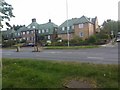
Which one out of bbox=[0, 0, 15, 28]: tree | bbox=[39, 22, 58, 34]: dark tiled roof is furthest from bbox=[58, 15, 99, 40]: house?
bbox=[0, 0, 15, 28]: tree

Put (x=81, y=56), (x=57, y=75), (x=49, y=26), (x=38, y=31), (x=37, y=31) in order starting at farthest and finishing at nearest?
1. (x=37, y=31)
2. (x=38, y=31)
3. (x=49, y=26)
4. (x=81, y=56)
5. (x=57, y=75)

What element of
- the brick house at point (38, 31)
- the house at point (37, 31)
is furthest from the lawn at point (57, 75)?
the brick house at point (38, 31)

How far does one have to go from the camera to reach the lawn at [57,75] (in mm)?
10617

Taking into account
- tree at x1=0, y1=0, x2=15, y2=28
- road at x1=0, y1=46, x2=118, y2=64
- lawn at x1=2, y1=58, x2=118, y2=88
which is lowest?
lawn at x1=2, y1=58, x2=118, y2=88

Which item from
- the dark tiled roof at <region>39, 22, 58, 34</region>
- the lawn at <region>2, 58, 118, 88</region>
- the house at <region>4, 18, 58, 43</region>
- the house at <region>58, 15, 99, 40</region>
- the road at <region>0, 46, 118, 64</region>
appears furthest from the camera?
the dark tiled roof at <region>39, 22, 58, 34</region>

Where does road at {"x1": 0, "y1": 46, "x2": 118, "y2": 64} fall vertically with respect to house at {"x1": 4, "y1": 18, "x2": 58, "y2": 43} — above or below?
below

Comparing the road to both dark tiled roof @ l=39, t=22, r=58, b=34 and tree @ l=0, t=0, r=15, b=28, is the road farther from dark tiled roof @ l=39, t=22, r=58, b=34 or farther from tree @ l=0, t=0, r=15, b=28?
dark tiled roof @ l=39, t=22, r=58, b=34

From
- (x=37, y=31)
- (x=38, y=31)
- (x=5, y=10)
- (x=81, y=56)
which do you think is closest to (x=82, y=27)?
(x=38, y=31)

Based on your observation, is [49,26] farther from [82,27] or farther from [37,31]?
[82,27]

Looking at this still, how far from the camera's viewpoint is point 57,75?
1168 centimetres

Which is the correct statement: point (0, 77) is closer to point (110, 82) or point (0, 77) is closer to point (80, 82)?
point (80, 82)

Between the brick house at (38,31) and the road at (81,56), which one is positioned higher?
the brick house at (38,31)

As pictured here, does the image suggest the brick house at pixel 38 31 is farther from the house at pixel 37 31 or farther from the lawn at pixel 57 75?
the lawn at pixel 57 75

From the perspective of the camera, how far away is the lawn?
10.6 meters
